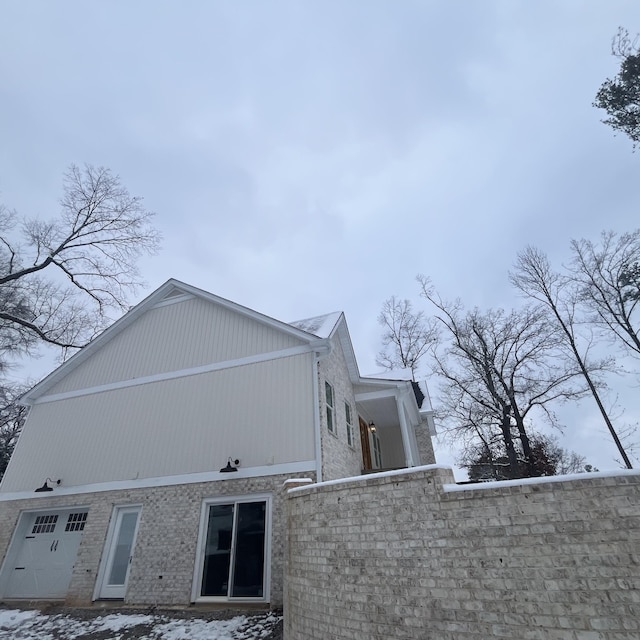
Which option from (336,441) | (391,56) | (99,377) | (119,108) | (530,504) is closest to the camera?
(530,504)

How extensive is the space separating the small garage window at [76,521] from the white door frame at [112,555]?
129 cm

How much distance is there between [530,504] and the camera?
3252mm

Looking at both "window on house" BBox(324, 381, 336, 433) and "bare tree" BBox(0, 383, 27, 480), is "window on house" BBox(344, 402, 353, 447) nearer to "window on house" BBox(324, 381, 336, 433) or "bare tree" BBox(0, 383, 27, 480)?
"window on house" BBox(324, 381, 336, 433)

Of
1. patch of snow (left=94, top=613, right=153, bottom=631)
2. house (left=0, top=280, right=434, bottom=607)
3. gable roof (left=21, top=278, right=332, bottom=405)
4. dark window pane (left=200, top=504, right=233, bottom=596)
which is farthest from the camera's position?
gable roof (left=21, top=278, right=332, bottom=405)

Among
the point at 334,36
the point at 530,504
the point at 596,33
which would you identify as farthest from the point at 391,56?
the point at 530,504

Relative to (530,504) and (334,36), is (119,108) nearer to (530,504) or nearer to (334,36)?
(334,36)

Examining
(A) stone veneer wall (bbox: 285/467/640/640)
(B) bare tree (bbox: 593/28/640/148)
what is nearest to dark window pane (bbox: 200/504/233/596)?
(A) stone veneer wall (bbox: 285/467/640/640)

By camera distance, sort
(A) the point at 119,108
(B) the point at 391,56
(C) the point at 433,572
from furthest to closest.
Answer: (B) the point at 391,56 → (A) the point at 119,108 → (C) the point at 433,572

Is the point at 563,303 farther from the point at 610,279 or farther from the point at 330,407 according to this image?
the point at 330,407

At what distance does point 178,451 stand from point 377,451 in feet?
27.0

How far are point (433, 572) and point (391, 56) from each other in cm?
3132

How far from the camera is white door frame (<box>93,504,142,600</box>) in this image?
7.95 metres

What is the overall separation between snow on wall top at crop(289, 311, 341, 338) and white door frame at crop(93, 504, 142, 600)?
6014mm

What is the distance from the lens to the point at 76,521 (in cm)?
941
